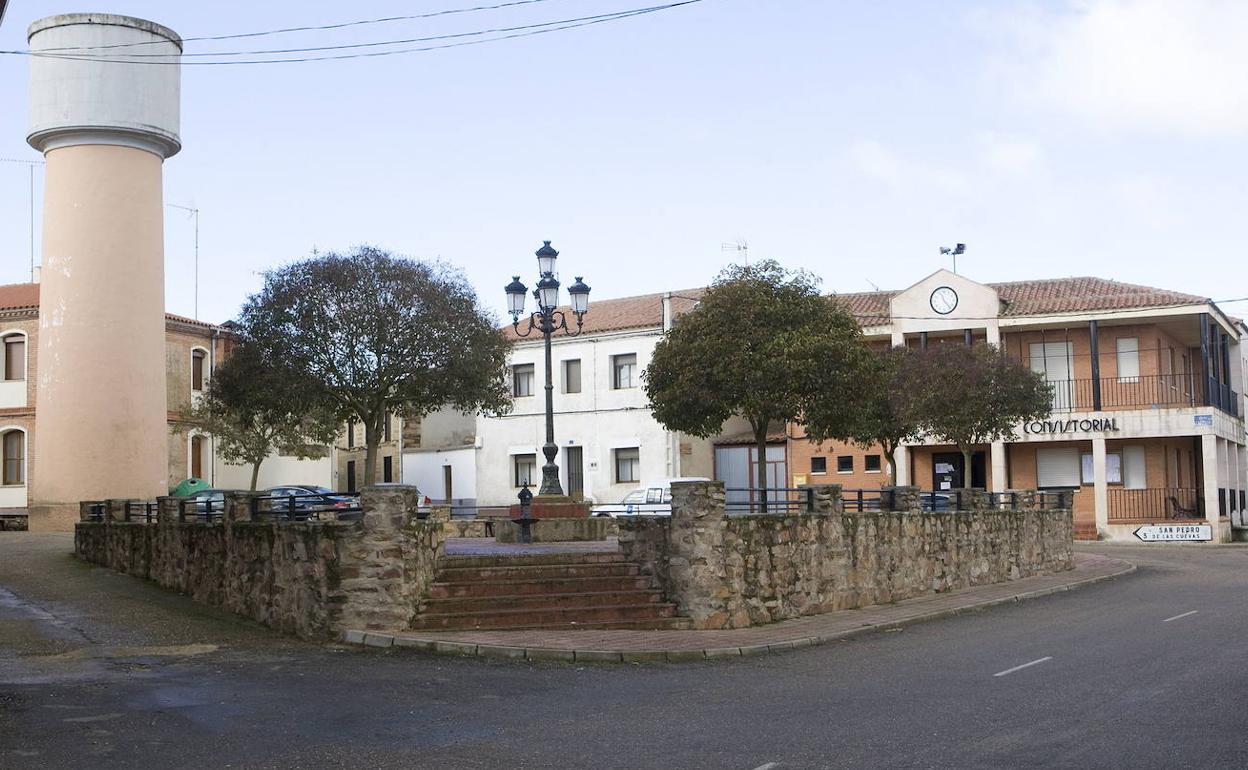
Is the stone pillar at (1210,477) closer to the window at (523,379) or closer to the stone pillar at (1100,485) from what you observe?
the stone pillar at (1100,485)

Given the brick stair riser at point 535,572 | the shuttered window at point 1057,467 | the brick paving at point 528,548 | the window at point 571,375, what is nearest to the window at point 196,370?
the window at point 571,375

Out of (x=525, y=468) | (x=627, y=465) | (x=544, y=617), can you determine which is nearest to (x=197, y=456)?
(x=525, y=468)

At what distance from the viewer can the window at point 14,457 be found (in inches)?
1745

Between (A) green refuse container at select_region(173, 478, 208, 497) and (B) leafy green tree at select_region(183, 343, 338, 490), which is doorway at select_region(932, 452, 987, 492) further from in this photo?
(A) green refuse container at select_region(173, 478, 208, 497)

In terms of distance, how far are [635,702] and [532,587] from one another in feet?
20.9

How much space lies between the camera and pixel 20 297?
45.5m

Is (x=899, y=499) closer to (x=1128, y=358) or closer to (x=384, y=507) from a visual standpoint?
(x=384, y=507)

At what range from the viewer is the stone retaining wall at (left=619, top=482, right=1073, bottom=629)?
1838 cm

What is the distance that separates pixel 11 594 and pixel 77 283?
538 inches

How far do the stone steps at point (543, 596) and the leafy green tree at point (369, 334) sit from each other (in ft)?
46.5

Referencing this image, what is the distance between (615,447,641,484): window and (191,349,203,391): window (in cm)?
1567

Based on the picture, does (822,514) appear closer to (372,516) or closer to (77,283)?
(372,516)

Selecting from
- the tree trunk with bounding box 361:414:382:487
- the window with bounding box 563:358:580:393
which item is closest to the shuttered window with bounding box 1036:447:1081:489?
the window with bounding box 563:358:580:393

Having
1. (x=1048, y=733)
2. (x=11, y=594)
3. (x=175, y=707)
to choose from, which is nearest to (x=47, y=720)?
(x=175, y=707)
